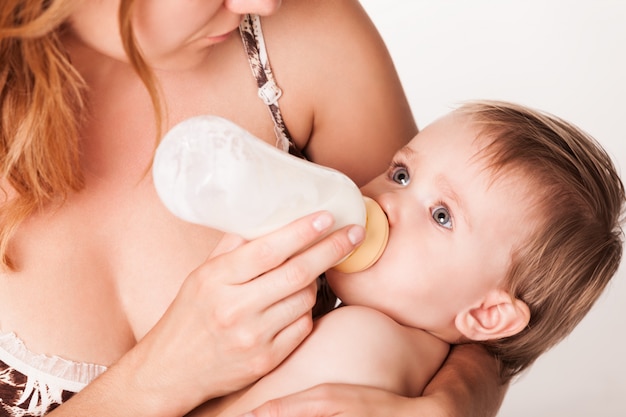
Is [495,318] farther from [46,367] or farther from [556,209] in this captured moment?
[46,367]

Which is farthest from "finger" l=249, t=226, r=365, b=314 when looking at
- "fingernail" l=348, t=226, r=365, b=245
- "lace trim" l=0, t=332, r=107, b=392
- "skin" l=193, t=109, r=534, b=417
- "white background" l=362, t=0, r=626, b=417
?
"white background" l=362, t=0, r=626, b=417

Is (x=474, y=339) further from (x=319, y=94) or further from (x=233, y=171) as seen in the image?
(x=233, y=171)

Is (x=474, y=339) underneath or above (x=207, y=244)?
underneath

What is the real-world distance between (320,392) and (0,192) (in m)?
0.56

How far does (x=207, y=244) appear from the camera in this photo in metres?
1.58

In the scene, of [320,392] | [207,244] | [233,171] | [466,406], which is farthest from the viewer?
[207,244]

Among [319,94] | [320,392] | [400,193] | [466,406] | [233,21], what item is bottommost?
[466,406]

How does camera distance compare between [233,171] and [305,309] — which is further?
[305,309]

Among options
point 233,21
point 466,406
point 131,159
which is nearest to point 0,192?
point 131,159

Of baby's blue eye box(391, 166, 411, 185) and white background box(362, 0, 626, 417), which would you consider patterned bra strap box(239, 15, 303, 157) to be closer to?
baby's blue eye box(391, 166, 411, 185)

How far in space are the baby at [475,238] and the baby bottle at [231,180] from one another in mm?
218

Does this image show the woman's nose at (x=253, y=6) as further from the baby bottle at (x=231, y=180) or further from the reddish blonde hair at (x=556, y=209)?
the reddish blonde hair at (x=556, y=209)

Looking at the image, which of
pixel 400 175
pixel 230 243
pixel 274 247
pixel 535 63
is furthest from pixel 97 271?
pixel 535 63

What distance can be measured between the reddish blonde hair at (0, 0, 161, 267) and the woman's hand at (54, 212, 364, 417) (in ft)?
0.79
